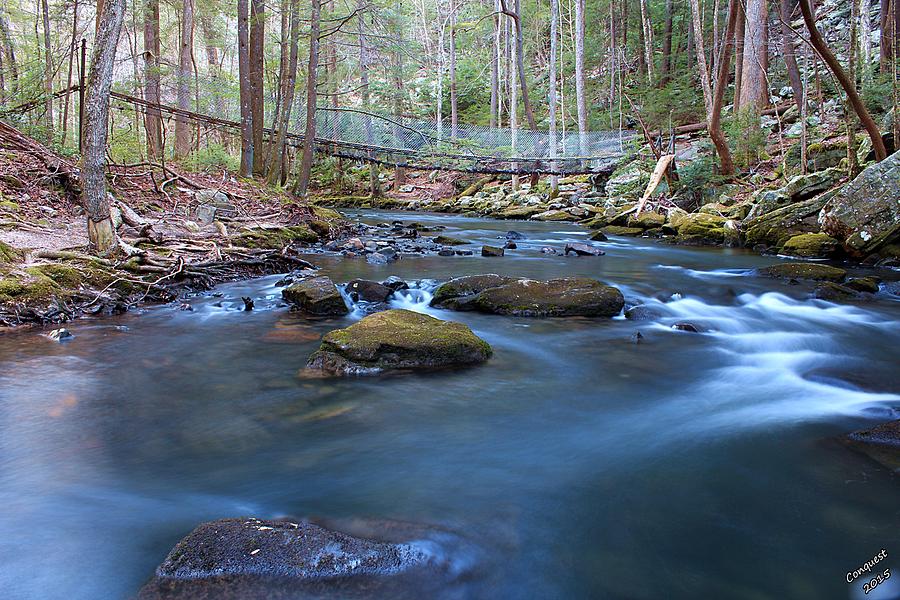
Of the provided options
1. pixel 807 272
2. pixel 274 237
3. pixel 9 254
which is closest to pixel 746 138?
pixel 807 272

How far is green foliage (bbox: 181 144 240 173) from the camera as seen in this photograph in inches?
545

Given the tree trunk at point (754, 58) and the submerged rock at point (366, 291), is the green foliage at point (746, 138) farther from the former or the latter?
the submerged rock at point (366, 291)

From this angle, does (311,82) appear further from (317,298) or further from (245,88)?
(317,298)

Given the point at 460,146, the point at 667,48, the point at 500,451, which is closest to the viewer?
the point at 500,451

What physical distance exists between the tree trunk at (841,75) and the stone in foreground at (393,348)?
6966 mm

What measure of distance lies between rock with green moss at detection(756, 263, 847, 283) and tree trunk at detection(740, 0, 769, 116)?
8317mm

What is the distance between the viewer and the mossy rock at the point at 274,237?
884cm

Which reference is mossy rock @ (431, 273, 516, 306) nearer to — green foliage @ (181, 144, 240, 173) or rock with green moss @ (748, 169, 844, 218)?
rock with green moss @ (748, 169, 844, 218)

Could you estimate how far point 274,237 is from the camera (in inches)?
385

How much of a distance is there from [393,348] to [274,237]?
6196 millimetres

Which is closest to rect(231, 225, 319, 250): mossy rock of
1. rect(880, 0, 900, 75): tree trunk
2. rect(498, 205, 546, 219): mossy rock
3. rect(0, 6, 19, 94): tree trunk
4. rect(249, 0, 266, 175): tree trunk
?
rect(249, 0, 266, 175): tree trunk

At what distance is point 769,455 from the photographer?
310 cm

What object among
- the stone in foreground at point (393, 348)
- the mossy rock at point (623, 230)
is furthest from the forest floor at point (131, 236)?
the mossy rock at point (623, 230)

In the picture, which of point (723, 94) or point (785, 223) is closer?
point (785, 223)
